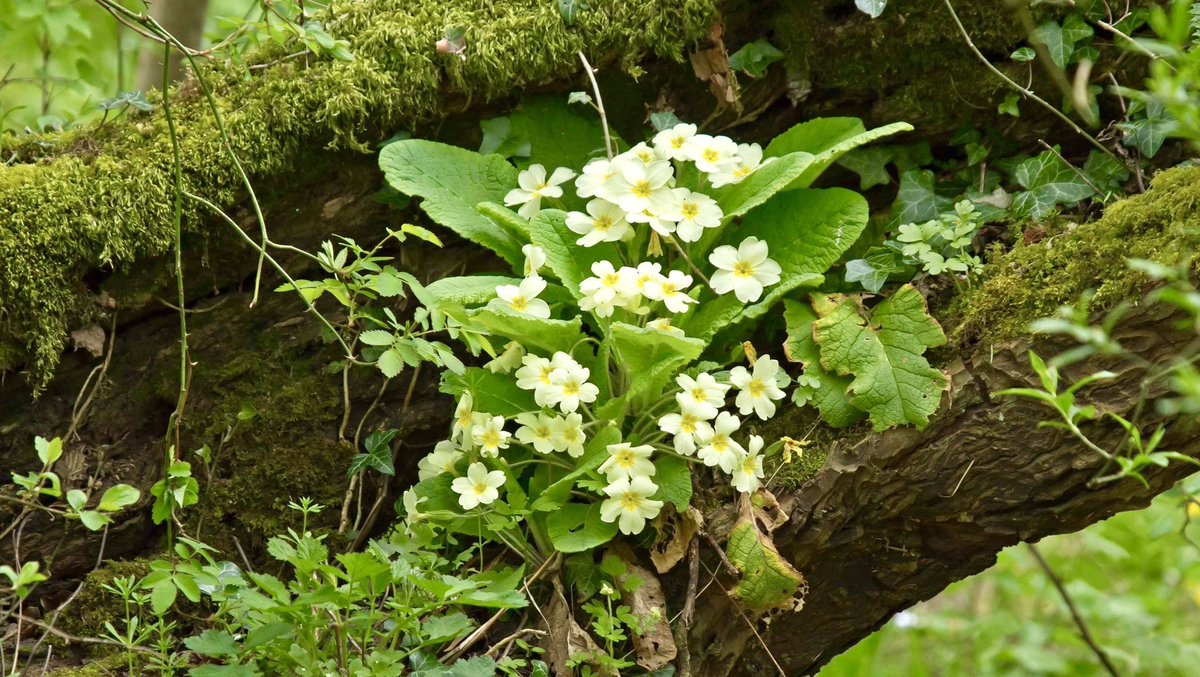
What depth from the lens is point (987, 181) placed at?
2.79m

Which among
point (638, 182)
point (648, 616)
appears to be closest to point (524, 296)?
point (638, 182)

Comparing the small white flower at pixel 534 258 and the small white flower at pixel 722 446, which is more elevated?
the small white flower at pixel 534 258

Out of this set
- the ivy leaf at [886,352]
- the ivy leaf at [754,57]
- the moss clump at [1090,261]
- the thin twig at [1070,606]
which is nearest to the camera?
the thin twig at [1070,606]

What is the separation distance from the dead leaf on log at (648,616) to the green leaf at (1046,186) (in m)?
1.39

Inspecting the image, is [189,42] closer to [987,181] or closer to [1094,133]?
[987,181]

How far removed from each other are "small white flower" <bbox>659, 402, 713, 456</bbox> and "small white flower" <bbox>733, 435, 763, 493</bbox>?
116 mm

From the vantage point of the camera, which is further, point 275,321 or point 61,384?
point 275,321

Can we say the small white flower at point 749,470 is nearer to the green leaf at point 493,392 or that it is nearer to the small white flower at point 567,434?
the small white flower at point 567,434

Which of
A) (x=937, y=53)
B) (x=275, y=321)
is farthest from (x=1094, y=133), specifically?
(x=275, y=321)

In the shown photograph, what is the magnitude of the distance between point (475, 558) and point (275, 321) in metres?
0.96

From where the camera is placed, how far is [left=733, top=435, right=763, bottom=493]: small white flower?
230 cm

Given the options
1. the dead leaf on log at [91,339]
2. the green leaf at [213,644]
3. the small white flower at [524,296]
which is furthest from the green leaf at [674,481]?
the dead leaf on log at [91,339]

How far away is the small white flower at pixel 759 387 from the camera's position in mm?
2363

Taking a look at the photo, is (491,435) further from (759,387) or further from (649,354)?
(759,387)
